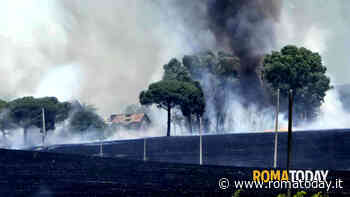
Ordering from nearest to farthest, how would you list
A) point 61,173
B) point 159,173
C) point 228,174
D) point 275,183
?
point 275,183 < point 228,174 < point 159,173 < point 61,173

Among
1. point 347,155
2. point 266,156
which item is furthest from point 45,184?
point 347,155

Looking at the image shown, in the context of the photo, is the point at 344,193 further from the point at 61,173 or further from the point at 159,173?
the point at 61,173

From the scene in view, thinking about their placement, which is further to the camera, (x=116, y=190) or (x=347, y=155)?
(x=347, y=155)

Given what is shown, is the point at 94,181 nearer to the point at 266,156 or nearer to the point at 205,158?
the point at 205,158

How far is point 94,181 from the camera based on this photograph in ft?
522

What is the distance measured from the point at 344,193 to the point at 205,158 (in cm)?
7893

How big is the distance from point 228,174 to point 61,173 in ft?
170

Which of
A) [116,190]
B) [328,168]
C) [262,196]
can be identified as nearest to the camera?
[262,196]

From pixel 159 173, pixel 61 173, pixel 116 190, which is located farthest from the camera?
pixel 61 173

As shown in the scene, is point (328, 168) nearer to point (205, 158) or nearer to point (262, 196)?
point (262, 196)

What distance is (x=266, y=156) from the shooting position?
191m

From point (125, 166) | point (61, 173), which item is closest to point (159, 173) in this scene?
point (125, 166)

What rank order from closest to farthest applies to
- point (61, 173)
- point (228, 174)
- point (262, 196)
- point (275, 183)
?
point (262, 196) → point (275, 183) → point (228, 174) → point (61, 173)

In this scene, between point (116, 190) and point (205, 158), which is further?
point (205, 158)
